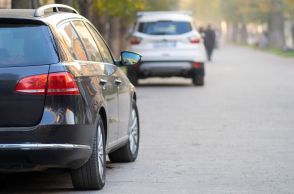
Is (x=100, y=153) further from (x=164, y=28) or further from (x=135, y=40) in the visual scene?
(x=164, y=28)

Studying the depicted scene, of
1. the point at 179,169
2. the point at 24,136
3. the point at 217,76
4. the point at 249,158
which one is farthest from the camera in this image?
the point at 217,76

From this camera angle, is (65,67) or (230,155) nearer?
(65,67)

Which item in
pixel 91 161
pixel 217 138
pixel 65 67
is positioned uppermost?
pixel 65 67

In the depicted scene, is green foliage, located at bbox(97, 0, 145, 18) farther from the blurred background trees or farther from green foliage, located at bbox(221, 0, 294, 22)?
green foliage, located at bbox(221, 0, 294, 22)

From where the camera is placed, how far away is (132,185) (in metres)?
9.05

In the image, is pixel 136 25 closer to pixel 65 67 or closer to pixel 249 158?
pixel 249 158

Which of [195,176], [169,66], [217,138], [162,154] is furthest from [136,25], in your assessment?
[195,176]

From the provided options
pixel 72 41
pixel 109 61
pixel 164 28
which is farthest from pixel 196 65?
pixel 72 41

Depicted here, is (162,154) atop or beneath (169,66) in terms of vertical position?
atop

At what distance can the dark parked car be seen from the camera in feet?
25.4

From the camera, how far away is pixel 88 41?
9.24m

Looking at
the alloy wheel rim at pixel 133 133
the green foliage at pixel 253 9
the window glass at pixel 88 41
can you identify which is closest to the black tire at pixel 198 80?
the alloy wheel rim at pixel 133 133

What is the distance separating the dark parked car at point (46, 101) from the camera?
773cm

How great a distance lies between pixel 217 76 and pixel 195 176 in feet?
72.7
